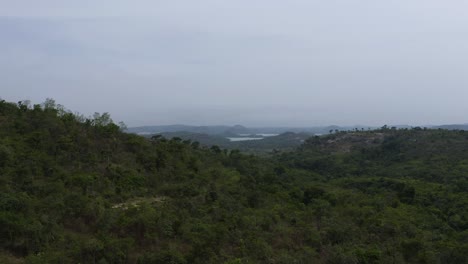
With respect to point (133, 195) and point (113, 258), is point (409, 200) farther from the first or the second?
point (113, 258)

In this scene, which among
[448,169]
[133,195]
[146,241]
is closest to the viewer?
[146,241]

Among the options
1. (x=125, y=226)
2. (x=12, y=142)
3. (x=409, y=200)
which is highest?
(x=12, y=142)

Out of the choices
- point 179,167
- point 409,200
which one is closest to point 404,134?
point 409,200

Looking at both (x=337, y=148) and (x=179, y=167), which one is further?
(x=337, y=148)

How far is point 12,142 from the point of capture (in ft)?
67.4

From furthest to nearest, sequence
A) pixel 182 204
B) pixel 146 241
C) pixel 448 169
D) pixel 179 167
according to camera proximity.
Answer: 1. pixel 448 169
2. pixel 179 167
3. pixel 182 204
4. pixel 146 241

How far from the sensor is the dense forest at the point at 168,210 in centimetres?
1375

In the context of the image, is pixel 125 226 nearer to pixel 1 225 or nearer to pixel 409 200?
pixel 1 225

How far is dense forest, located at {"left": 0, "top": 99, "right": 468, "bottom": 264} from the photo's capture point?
13.8 meters

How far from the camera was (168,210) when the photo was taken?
17.5 meters

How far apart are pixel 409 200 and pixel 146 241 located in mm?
23183

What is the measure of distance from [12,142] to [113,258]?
1125cm

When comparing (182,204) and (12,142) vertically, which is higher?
(12,142)

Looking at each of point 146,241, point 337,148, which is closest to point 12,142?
point 146,241
